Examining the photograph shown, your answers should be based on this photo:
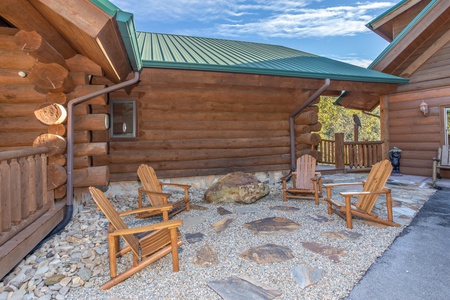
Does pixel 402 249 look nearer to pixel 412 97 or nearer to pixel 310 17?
pixel 412 97

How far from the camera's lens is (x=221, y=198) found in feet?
17.0

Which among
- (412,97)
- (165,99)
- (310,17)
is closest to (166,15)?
(310,17)

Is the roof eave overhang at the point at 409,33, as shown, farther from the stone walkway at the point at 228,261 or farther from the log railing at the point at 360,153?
the stone walkway at the point at 228,261

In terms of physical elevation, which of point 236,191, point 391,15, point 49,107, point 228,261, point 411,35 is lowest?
point 228,261

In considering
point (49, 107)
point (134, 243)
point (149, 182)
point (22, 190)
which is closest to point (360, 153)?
point (149, 182)

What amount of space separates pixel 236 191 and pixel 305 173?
59.1 inches

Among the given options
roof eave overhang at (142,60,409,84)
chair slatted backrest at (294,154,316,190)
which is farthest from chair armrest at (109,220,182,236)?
chair slatted backrest at (294,154,316,190)

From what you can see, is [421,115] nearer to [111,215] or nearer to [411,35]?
[411,35]

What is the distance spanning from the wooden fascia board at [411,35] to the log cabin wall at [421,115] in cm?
62

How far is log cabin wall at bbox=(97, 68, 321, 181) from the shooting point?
5684 millimetres

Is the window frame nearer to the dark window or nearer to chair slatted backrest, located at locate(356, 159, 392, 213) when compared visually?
the dark window

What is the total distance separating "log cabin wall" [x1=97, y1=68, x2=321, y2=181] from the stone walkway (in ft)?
6.79

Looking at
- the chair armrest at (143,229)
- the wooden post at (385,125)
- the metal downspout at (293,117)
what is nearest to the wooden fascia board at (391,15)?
the wooden post at (385,125)

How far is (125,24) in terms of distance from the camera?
10.1 feet
